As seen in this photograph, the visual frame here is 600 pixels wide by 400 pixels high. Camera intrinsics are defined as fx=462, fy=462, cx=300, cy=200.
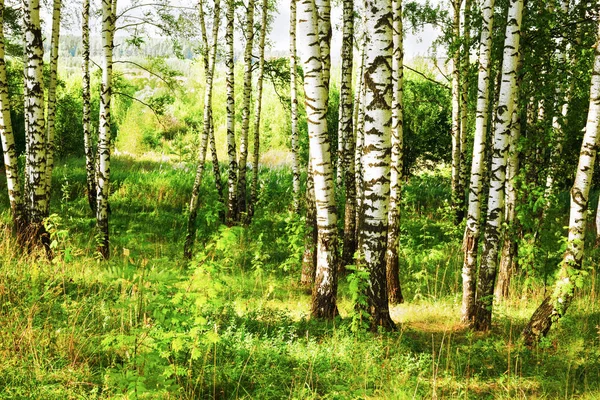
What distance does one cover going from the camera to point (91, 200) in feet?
46.4

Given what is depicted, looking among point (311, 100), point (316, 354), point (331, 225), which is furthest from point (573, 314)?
point (311, 100)

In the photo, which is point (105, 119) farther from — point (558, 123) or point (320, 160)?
point (558, 123)

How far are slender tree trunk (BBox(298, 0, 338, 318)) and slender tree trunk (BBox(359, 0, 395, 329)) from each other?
69 centimetres

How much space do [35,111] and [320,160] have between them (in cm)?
495

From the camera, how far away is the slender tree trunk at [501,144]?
5.62 meters

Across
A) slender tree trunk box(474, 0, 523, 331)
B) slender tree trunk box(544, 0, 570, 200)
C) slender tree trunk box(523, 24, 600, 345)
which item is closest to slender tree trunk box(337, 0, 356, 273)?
slender tree trunk box(474, 0, 523, 331)

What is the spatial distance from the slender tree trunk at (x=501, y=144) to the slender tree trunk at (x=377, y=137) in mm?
1505

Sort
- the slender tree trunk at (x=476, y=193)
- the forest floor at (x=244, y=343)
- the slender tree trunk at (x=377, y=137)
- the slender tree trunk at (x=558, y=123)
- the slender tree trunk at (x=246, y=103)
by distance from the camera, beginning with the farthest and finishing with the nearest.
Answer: the slender tree trunk at (x=246, y=103) < the slender tree trunk at (x=558, y=123) < the slender tree trunk at (x=476, y=193) < the slender tree trunk at (x=377, y=137) < the forest floor at (x=244, y=343)

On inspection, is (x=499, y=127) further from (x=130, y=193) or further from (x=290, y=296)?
(x=130, y=193)

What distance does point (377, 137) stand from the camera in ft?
17.1

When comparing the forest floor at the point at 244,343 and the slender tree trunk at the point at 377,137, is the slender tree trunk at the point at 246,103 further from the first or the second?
the slender tree trunk at the point at 377,137

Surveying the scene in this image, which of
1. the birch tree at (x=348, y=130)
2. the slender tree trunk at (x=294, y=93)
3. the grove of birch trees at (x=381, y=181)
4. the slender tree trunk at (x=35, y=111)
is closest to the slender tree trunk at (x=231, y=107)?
the grove of birch trees at (x=381, y=181)

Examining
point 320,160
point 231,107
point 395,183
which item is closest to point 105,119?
point 231,107

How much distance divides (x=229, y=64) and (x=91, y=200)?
6.24m
